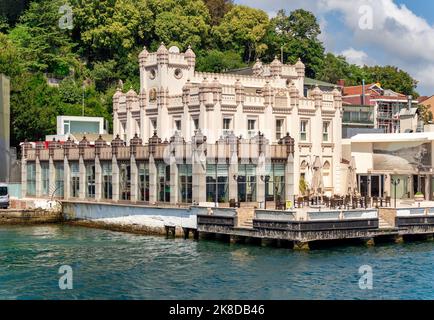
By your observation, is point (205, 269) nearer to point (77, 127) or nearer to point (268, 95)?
point (268, 95)

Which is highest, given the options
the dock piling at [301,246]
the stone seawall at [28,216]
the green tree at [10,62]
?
the green tree at [10,62]

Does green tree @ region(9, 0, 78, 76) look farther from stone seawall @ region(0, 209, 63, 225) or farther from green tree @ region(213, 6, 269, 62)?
stone seawall @ region(0, 209, 63, 225)

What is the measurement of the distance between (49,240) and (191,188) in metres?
11.8

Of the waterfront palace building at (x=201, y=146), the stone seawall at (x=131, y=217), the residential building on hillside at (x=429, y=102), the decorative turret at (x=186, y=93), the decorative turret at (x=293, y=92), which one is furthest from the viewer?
the residential building on hillside at (x=429, y=102)

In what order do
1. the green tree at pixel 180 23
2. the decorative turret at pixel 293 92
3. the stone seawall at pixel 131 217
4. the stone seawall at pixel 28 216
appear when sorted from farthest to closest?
the green tree at pixel 180 23, the stone seawall at pixel 28 216, the decorative turret at pixel 293 92, the stone seawall at pixel 131 217

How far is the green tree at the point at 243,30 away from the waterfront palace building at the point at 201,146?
50.9 m

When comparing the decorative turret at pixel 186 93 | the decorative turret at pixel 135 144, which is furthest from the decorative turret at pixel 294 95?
the decorative turret at pixel 135 144

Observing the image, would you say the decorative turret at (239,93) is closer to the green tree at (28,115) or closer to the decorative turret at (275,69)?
the decorative turret at (275,69)

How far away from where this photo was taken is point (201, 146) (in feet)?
218

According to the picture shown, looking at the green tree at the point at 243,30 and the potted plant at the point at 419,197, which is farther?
the green tree at the point at 243,30

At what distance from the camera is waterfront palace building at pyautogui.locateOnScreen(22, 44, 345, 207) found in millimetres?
67688

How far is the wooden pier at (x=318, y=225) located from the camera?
57.0 meters

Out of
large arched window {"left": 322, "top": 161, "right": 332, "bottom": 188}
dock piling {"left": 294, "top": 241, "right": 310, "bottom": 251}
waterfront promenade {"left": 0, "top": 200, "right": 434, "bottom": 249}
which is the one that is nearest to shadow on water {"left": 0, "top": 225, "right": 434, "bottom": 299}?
dock piling {"left": 294, "top": 241, "right": 310, "bottom": 251}

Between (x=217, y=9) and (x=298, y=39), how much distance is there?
1801 centimetres
